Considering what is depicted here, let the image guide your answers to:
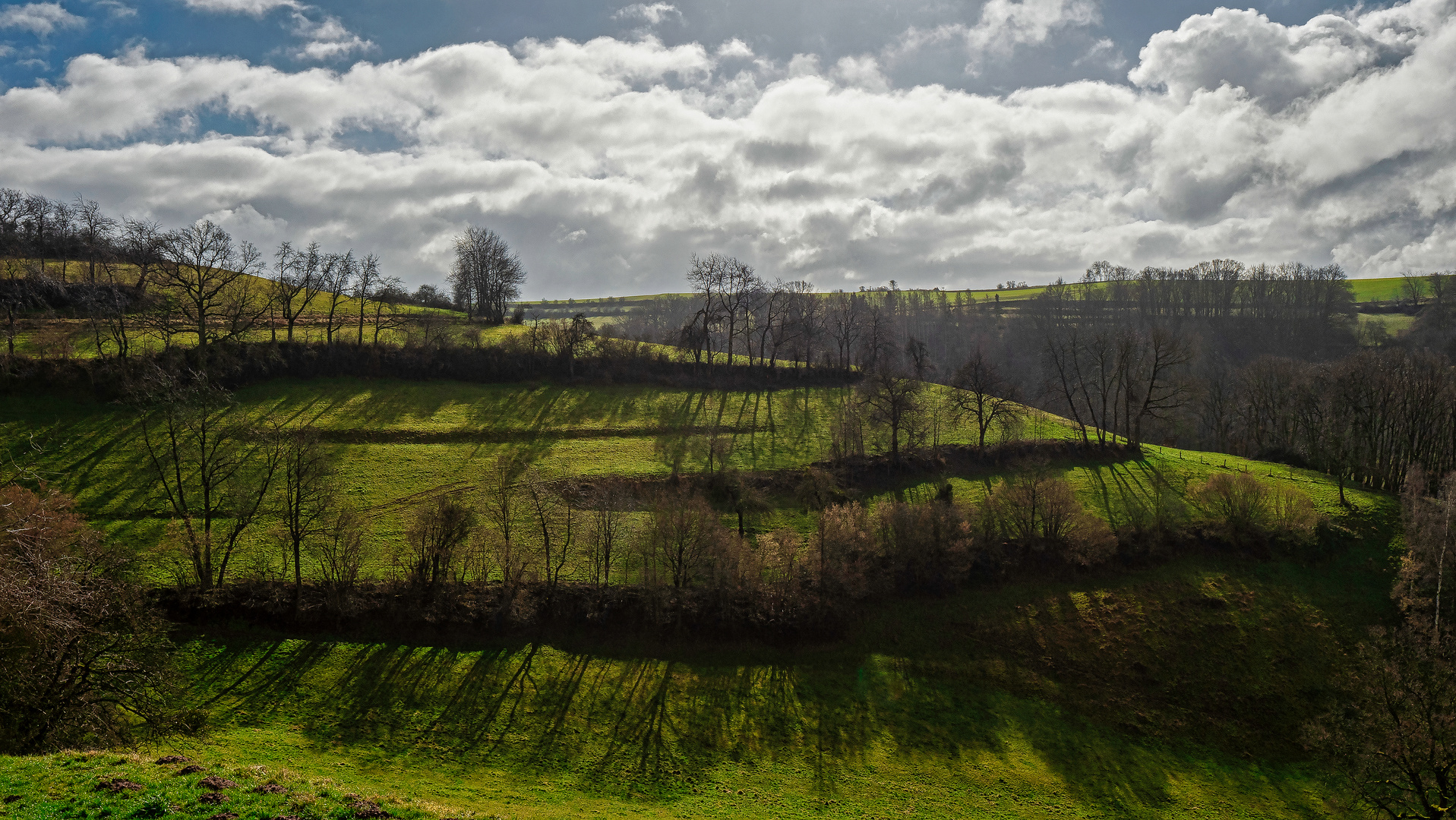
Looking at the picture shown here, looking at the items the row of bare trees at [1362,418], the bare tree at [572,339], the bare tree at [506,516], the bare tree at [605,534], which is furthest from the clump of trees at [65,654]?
the row of bare trees at [1362,418]

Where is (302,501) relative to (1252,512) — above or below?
above

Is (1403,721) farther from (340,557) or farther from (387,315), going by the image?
(387,315)

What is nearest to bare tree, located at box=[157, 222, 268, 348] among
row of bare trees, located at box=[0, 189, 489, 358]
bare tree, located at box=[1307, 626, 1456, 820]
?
row of bare trees, located at box=[0, 189, 489, 358]

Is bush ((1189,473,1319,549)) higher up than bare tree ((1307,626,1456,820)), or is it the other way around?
bush ((1189,473,1319,549))

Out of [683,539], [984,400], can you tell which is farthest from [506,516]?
[984,400]

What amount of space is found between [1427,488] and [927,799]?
64.8 m

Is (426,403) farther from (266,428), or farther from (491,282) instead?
(491,282)

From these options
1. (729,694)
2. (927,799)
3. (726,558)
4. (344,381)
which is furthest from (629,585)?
(344,381)

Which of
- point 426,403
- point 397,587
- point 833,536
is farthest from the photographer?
point 426,403

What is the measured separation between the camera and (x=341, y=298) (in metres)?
107

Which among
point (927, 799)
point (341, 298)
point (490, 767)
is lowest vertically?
point (927, 799)

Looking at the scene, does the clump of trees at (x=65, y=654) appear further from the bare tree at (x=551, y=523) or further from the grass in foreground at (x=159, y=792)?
the bare tree at (x=551, y=523)

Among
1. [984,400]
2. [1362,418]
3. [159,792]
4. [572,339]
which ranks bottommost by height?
[159,792]

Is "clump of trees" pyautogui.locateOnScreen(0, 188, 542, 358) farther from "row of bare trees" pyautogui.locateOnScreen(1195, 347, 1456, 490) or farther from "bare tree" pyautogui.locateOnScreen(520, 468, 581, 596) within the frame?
"row of bare trees" pyautogui.locateOnScreen(1195, 347, 1456, 490)
